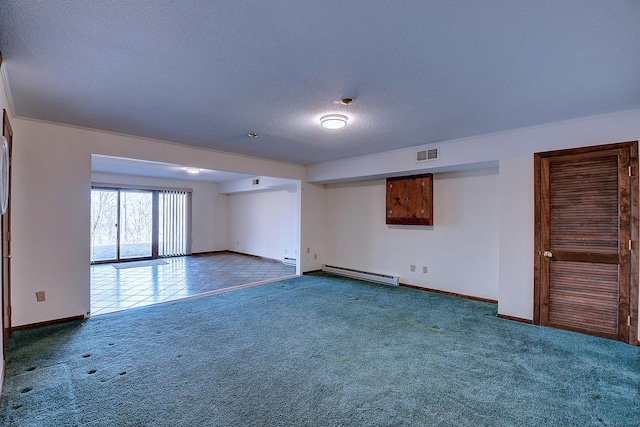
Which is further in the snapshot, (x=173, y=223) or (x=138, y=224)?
(x=173, y=223)

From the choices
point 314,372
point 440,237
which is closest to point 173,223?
point 440,237

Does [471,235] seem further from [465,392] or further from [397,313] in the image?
[465,392]

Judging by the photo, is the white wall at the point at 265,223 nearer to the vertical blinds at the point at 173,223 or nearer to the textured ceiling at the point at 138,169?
the textured ceiling at the point at 138,169

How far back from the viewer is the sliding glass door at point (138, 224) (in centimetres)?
760

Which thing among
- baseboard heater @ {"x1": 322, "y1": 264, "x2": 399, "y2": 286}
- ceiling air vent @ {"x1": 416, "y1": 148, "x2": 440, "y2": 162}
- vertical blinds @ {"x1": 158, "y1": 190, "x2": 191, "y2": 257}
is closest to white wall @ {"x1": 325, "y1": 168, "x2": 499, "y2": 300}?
baseboard heater @ {"x1": 322, "y1": 264, "x2": 399, "y2": 286}

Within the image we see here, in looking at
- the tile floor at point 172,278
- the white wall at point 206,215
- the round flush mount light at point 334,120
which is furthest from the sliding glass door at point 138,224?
the round flush mount light at point 334,120

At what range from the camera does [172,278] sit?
5.91 m

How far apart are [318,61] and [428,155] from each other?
2930 mm

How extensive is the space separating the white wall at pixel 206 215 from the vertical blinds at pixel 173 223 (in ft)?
0.65

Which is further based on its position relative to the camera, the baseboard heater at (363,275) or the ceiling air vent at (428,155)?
the baseboard heater at (363,275)

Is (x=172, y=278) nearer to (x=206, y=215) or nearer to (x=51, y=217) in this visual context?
(x=51, y=217)

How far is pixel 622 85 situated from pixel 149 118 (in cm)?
453

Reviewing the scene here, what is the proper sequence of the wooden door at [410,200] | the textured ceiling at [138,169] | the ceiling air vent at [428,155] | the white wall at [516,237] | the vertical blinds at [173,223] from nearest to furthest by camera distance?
the white wall at [516,237], the ceiling air vent at [428,155], the wooden door at [410,200], the textured ceiling at [138,169], the vertical blinds at [173,223]

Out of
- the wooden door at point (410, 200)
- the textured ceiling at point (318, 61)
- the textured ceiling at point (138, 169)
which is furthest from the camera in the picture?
the textured ceiling at point (138, 169)
